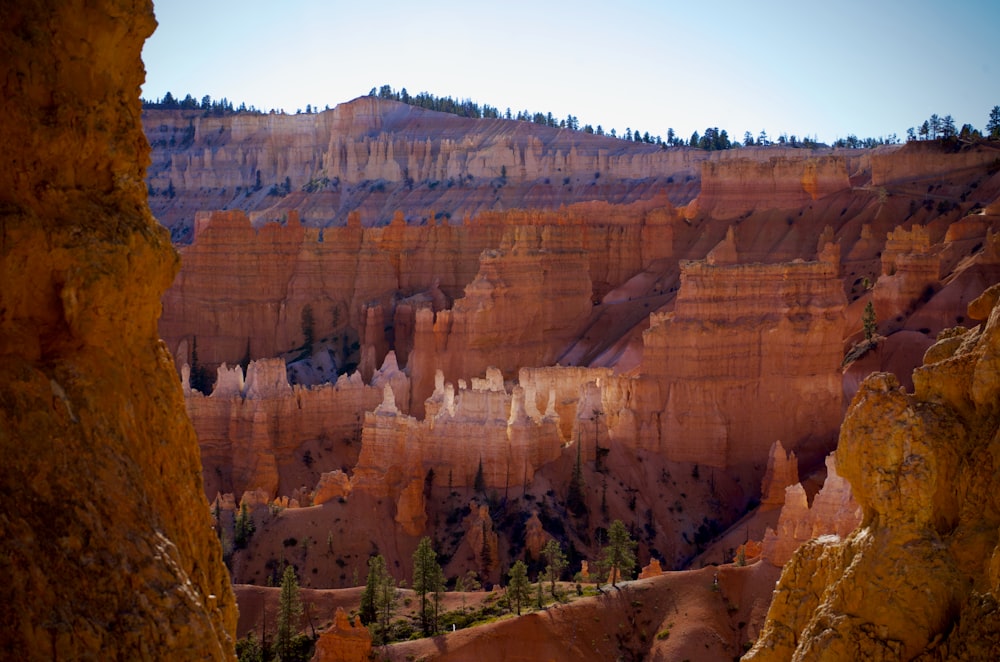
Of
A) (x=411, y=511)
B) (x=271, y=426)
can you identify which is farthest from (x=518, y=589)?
(x=271, y=426)

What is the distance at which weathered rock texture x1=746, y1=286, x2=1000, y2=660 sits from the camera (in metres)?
12.9

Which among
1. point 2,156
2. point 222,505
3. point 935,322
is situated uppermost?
point 2,156

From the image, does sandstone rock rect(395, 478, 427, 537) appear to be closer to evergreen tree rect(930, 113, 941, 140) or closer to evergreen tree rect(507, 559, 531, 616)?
evergreen tree rect(507, 559, 531, 616)

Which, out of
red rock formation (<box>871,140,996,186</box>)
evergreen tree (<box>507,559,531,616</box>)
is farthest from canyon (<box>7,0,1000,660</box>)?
evergreen tree (<box>507,559,531,616</box>)

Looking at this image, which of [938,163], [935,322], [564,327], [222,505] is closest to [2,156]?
[222,505]

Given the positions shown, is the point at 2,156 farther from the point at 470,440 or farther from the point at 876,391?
the point at 470,440

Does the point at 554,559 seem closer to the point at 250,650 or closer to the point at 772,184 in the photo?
the point at 250,650

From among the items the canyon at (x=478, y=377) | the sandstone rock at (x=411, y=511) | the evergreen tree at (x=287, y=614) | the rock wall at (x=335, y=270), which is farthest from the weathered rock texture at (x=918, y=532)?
the rock wall at (x=335, y=270)

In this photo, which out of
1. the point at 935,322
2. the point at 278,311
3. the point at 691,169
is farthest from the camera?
the point at 691,169

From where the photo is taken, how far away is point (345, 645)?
1298 inches

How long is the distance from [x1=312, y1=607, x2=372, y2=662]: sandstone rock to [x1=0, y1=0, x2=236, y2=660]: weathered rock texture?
2026 cm

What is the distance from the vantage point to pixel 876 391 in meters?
14.7

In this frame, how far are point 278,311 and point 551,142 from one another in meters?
48.1

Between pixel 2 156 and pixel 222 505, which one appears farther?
pixel 222 505
